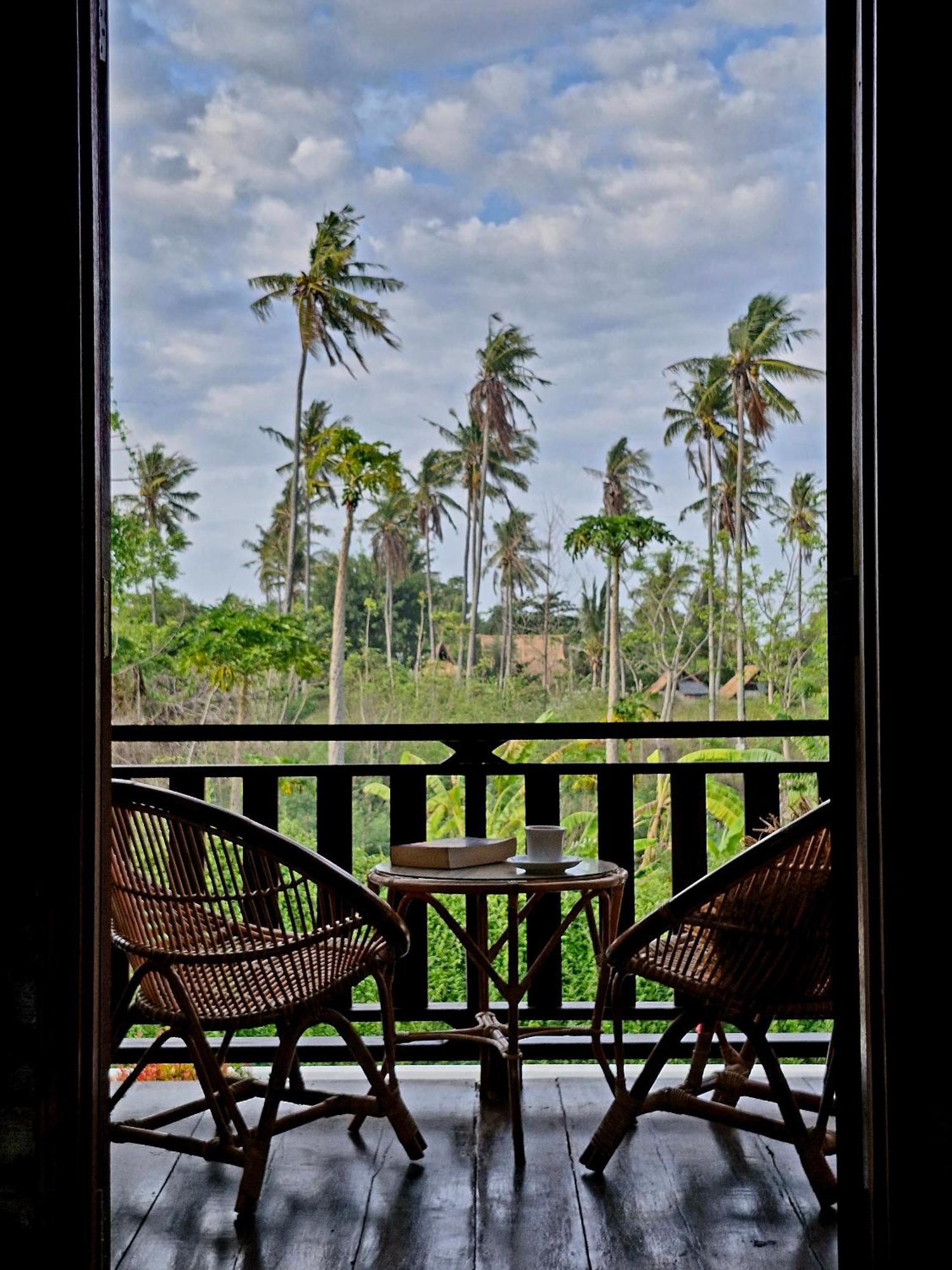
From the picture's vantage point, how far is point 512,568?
1600cm

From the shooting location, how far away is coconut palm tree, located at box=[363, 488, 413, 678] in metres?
16.1

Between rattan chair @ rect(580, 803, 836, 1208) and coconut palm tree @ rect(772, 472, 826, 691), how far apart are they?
522 inches

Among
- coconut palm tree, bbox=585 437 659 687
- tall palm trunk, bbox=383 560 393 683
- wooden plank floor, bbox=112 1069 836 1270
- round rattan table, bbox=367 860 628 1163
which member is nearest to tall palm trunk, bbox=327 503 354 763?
tall palm trunk, bbox=383 560 393 683

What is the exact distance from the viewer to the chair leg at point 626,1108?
2.42 metres

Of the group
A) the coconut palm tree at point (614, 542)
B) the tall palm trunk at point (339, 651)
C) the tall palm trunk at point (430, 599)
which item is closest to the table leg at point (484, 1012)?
the tall palm trunk at point (339, 651)

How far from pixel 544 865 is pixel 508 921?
0.20 m

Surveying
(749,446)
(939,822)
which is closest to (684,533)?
(749,446)

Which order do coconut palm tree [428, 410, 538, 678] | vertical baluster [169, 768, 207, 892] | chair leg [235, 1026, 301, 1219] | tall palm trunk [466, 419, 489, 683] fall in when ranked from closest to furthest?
chair leg [235, 1026, 301, 1219] → vertical baluster [169, 768, 207, 892] → tall palm trunk [466, 419, 489, 683] → coconut palm tree [428, 410, 538, 678]

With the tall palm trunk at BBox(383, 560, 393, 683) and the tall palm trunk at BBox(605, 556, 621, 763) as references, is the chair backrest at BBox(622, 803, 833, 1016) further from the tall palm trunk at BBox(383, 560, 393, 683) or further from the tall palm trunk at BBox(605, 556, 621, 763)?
the tall palm trunk at BBox(383, 560, 393, 683)

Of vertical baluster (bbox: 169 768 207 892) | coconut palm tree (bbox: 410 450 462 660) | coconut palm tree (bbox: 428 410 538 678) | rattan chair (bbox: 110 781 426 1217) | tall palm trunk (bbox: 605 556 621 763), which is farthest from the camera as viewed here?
coconut palm tree (bbox: 428 410 538 678)

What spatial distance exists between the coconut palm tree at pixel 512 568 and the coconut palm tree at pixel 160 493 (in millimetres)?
3999

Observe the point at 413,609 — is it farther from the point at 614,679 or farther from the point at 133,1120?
the point at 133,1120

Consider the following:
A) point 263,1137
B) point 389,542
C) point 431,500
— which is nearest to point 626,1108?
point 263,1137

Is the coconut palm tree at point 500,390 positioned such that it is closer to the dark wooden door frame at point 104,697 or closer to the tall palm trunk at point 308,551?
the tall palm trunk at point 308,551
